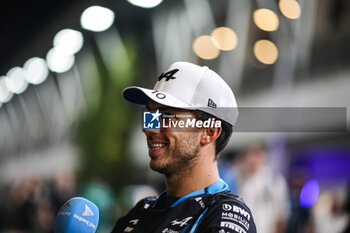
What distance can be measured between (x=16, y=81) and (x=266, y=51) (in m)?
17.3

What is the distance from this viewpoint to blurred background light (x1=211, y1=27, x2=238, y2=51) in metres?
12.5

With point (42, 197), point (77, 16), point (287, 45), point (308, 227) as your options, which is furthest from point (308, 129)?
point (77, 16)

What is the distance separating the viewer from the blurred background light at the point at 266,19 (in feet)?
36.1

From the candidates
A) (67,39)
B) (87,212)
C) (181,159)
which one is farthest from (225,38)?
(87,212)

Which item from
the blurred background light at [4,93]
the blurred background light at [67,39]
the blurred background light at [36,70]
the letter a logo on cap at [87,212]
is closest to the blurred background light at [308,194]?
the letter a logo on cap at [87,212]

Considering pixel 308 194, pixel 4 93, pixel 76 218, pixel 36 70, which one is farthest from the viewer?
pixel 4 93

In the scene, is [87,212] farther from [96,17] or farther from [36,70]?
Answer: [36,70]

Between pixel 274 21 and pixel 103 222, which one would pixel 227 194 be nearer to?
pixel 103 222

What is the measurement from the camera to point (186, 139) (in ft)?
7.67

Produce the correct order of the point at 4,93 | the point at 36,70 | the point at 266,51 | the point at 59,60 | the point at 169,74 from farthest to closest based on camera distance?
the point at 4,93 < the point at 36,70 < the point at 59,60 < the point at 266,51 < the point at 169,74

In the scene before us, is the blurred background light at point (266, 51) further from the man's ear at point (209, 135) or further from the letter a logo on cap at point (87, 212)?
the letter a logo on cap at point (87, 212)

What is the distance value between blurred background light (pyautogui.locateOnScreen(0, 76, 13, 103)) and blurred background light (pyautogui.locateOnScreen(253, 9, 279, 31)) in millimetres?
16739

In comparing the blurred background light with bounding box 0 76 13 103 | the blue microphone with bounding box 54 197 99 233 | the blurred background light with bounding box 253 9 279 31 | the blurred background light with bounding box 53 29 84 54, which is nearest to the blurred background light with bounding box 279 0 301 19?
the blurred background light with bounding box 253 9 279 31

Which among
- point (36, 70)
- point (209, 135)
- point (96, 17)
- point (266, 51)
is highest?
point (36, 70)
